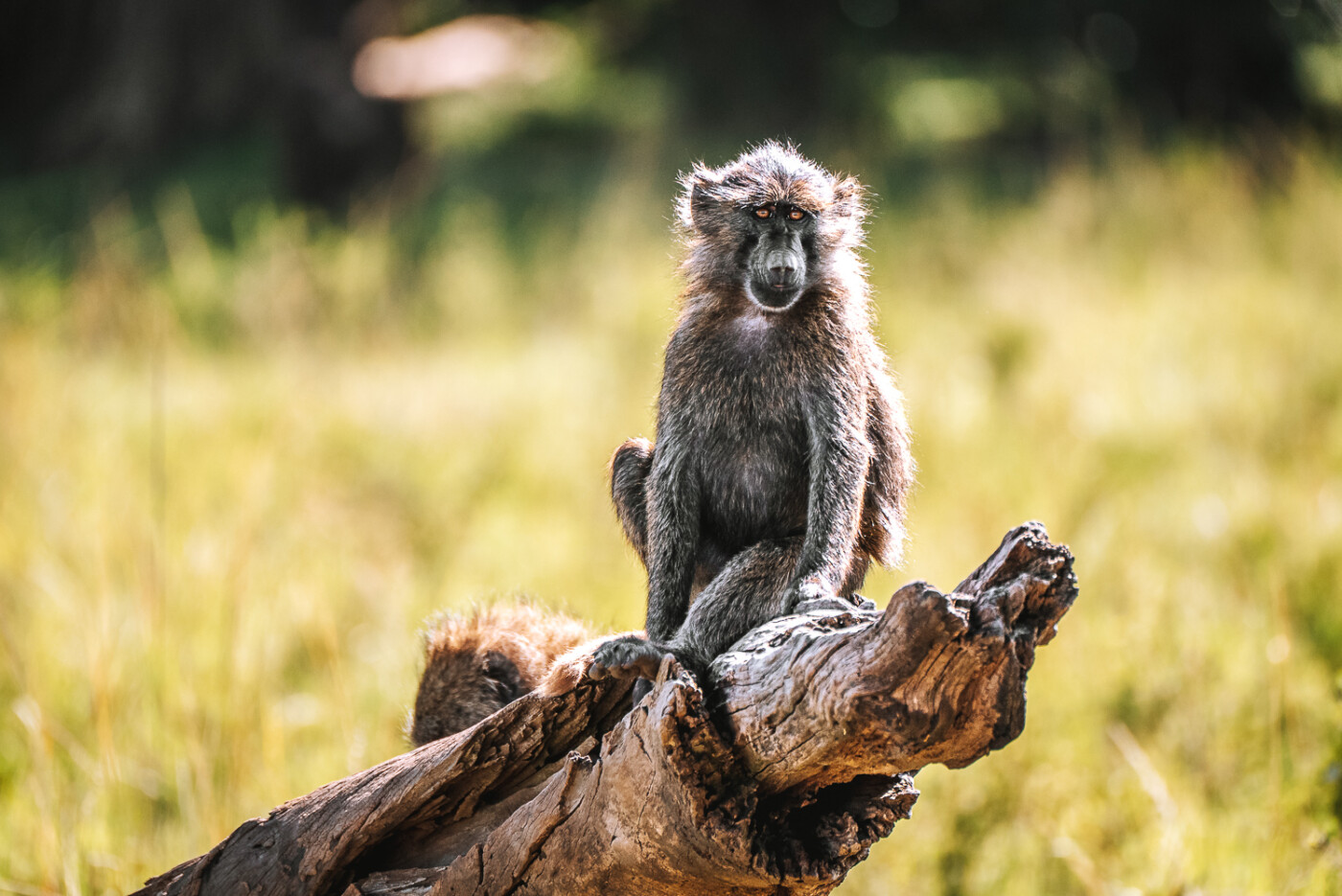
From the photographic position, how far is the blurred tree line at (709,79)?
42.9 feet

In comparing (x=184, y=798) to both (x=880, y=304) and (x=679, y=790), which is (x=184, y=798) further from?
(x=880, y=304)

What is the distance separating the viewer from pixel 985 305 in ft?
29.2

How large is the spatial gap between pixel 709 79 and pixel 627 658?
14666 millimetres

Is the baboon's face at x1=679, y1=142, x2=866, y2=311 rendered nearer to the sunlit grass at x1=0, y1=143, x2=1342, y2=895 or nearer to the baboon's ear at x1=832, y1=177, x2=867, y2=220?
the baboon's ear at x1=832, y1=177, x2=867, y2=220

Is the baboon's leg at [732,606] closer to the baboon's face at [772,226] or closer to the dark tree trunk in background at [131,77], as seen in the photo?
the baboon's face at [772,226]

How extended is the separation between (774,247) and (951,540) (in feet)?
12.5

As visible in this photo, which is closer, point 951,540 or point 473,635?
point 473,635

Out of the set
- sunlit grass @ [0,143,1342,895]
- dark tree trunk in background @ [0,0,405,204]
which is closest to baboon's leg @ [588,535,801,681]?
sunlit grass @ [0,143,1342,895]

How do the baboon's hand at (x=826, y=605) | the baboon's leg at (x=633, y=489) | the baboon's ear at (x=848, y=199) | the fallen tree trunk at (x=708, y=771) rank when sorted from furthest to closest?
the baboon's leg at (x=633, y=489) → the baboon's ear at (x=848, y=199) → the baboon's hand at (x=826, y=605) → the fallen tree trunk at (x=708, y=771)

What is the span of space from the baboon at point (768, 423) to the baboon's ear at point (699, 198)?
10 mm

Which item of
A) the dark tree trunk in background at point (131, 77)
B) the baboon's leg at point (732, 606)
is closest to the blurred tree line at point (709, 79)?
the dark tree trunk in background at point (131, 77)

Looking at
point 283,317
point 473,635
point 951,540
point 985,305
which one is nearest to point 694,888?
point 473,635

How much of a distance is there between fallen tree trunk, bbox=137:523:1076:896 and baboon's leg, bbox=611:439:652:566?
538 mm

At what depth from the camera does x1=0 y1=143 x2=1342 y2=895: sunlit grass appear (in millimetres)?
4312
